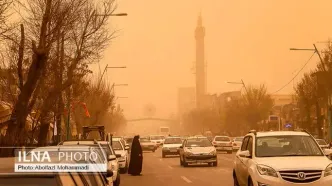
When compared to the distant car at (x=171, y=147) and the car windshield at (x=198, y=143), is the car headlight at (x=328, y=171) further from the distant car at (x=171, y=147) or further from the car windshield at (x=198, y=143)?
the distant car at (x=171, y=147)

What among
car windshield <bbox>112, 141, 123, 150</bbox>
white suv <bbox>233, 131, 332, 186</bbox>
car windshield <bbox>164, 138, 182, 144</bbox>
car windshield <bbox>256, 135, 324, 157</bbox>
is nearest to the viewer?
white suv <bbox>233, 131, 332, 186</bbox>

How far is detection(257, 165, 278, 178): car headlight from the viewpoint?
14.1 m

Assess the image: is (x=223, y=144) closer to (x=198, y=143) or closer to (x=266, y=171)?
(x=198, y=143)

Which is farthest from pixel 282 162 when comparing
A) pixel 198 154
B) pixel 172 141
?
pixel 172 141

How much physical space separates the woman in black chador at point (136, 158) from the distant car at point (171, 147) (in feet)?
69.1

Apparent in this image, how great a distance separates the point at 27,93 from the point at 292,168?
13625 millimetres

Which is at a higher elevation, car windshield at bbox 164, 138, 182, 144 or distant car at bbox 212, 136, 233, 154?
car windshield at bbox 164, 138, 182, 144

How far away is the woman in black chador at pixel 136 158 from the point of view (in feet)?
92.7

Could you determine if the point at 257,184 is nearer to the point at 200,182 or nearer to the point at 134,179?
the point at 200,182

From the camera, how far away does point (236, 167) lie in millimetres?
17266

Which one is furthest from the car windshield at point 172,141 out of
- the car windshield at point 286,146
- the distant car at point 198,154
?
the car windshield at point 286,146

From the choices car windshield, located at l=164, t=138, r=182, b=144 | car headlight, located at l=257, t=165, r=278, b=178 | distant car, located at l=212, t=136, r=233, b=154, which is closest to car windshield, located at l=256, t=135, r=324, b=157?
car headlight, located at l=257, t=165, r=278, b=178

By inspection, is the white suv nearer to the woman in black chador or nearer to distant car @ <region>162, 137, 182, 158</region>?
the woman in black chador

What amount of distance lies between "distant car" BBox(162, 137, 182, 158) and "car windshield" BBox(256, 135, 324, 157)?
113ft
